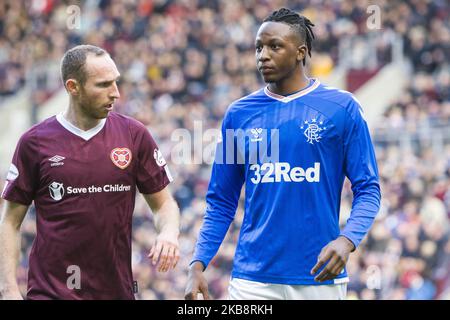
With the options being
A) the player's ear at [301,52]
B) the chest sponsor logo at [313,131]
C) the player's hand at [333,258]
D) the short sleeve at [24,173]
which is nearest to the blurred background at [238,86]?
the short sleeve at [24,173]

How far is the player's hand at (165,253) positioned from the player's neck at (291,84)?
3.45 ft

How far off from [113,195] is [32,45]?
65.0ft

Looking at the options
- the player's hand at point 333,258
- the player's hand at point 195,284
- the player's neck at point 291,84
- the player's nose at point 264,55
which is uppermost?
the player's nose at point 264,55

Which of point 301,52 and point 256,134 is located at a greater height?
point 301,52

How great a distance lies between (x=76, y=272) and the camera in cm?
631

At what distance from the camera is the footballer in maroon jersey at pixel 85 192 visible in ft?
20.7

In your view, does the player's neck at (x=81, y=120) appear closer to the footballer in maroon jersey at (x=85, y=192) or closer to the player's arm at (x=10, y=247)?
the footballer in maroon jersey at (x=85, y=192)

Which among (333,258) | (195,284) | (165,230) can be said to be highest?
(165,230)

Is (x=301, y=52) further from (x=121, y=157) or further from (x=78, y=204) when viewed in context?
(x=78, y=204)

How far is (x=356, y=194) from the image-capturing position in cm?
606

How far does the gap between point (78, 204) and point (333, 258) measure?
5.09 feet

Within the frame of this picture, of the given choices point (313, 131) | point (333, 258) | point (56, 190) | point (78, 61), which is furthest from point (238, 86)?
point (333, 258)

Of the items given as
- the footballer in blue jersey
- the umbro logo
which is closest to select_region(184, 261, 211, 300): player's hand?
the footballer in blue jersey
